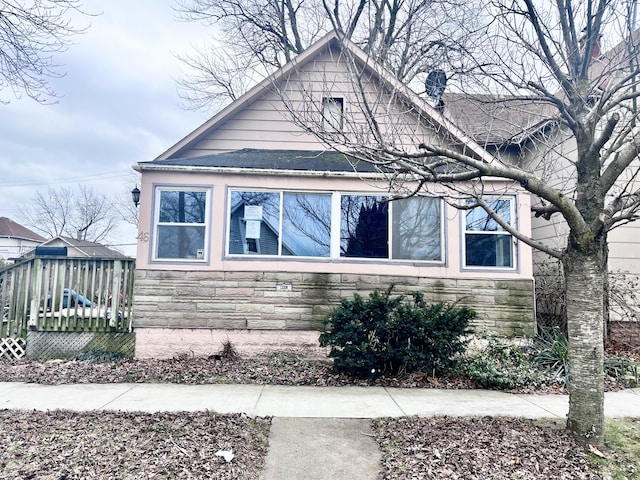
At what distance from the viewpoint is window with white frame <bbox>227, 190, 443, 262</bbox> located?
24.2 ft

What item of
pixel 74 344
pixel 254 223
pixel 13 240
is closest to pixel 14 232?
pixel 13 240

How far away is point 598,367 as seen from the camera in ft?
11.7

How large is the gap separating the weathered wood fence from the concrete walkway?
1616 mm

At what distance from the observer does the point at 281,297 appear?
7172 millimetres

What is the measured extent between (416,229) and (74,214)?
1871 inches

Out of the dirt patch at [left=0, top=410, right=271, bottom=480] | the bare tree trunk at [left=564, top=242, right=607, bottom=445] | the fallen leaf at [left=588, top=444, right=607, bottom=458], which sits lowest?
the dirt patch at [left=0, top=410, right=271, bottom=480]

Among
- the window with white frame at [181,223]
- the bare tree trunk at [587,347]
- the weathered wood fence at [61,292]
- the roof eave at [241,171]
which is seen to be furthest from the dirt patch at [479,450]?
the weathered wood fence at [61,292]

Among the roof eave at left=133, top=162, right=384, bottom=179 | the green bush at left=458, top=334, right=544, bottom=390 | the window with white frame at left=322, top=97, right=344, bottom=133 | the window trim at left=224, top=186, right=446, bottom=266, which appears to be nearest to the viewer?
the window with white frame at left=322, top=97, right=344, bottom=133

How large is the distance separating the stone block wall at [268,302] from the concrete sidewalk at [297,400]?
4.66 feet

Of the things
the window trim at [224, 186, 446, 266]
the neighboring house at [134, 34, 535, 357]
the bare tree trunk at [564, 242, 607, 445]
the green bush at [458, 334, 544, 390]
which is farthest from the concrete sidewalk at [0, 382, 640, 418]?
the window trim at [224, 186, 446, 266]

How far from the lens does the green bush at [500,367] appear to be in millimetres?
5801

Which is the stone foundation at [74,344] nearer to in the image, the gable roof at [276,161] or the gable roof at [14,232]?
the gable roof at [276,161]

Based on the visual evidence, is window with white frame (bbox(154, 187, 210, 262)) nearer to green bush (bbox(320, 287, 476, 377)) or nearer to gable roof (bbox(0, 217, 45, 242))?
green bush (bbox(320, 287, 476, 377))

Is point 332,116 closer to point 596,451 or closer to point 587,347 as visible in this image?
point 587,347
